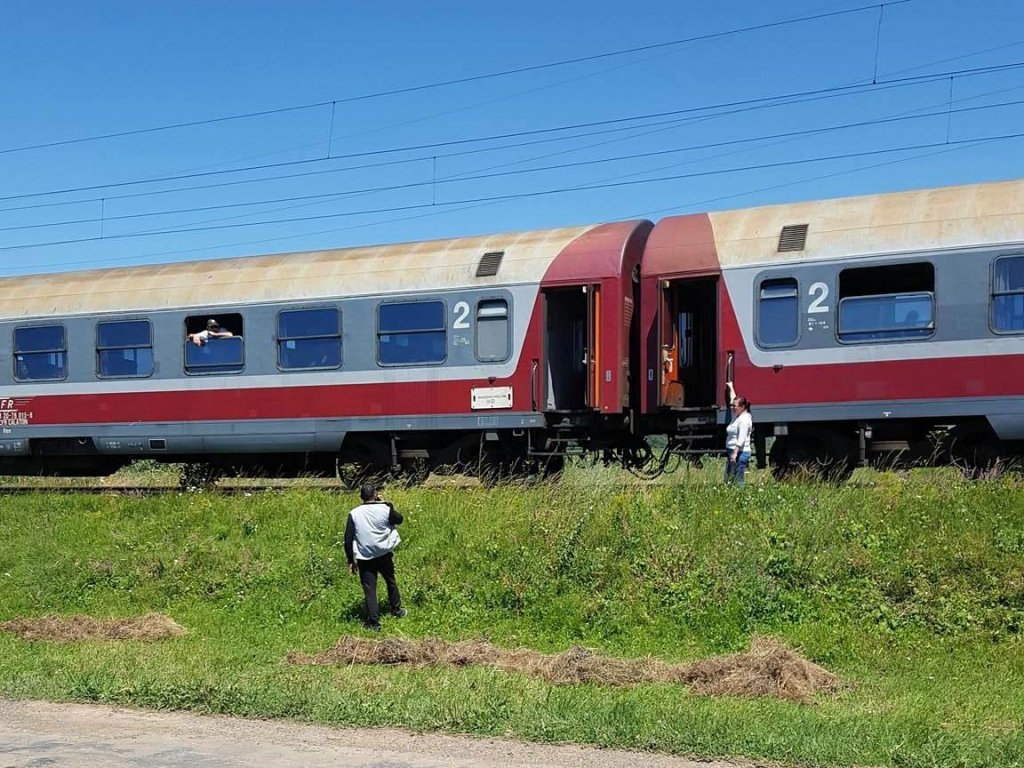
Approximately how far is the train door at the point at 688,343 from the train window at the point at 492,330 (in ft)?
7.52

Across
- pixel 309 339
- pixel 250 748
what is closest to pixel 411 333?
pixel 309 339

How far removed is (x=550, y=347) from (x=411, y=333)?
2.18 m

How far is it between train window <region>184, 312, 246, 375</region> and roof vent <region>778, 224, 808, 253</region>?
862 cm

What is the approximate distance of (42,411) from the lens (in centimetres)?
1994

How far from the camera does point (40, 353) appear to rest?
2003 cm

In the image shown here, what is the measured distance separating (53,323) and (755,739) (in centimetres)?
1627

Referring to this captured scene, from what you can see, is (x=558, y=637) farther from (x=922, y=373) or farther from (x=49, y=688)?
(x=922, y=373)

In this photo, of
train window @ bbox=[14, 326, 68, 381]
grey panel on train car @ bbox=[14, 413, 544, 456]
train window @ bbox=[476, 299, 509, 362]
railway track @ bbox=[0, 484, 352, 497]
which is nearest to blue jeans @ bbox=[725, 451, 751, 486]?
grey panel on train car @ bbox=[14, 413, 544, 456]

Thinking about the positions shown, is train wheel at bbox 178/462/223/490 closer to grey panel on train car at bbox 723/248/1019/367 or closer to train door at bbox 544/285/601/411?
train door at bbox 544/285/601/411

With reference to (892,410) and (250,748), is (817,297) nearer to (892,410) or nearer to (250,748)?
(892,410)

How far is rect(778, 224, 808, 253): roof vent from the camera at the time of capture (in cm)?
1489

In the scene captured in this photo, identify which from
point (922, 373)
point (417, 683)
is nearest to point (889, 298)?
point (922, 373)

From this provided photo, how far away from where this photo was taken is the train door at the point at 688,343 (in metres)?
15.7

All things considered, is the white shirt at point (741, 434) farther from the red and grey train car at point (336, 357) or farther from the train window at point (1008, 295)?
the train window at point (1008, 295)
